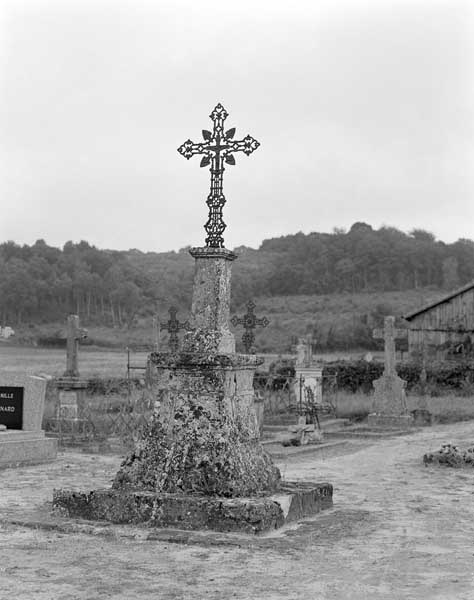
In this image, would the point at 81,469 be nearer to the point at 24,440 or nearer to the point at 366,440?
the point at 24,440

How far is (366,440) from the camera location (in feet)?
62.3

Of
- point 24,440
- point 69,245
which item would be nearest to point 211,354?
point 24,440

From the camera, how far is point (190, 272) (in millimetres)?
58062

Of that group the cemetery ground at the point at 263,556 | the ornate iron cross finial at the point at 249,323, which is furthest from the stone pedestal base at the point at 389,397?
the ornate iron cross finial at the point at 249,323

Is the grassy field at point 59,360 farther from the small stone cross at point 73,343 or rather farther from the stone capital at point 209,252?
the stone capital at point 209,252

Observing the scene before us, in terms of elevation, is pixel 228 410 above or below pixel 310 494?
above

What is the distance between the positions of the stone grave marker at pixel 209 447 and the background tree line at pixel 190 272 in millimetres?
28962

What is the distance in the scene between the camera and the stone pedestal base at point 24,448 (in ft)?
44.9

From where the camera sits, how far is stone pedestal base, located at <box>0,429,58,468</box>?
13672 mm

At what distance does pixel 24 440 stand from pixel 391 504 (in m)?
6.43

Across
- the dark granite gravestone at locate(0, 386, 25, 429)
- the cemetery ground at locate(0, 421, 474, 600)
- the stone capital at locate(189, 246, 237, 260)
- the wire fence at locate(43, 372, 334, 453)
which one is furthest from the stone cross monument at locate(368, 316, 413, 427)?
the stone capital at locate(189, 246, 237, 260)

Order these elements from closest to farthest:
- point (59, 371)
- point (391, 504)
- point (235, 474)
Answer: point (235, 474)
point (391, 504)
point (59, 371)

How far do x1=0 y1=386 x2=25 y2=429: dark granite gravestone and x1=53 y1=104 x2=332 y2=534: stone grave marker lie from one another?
588 centimetres

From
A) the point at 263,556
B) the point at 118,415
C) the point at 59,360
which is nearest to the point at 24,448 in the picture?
the point at 118,415
